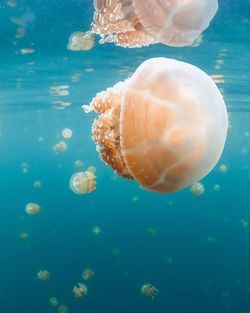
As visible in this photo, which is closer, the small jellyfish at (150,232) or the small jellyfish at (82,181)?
the small jellyfish at (82,181)

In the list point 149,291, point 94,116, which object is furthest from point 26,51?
point 94,116

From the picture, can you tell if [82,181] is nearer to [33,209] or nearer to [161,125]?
[33,209]

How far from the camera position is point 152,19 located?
9.91ft

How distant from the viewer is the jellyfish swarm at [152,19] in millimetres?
3006

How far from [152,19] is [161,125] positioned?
0.79 metres

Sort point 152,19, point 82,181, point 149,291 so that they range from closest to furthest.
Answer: point 152,19 < point 82,181 < point 149,291

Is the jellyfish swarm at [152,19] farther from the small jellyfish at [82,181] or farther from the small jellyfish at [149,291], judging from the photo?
the small jellyfish at [149,291]

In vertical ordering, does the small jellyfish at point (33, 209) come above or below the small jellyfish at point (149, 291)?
above

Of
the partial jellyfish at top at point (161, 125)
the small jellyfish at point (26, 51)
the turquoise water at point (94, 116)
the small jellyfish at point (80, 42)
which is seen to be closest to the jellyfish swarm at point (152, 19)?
the partial jellyfish at top at point (161, 125)

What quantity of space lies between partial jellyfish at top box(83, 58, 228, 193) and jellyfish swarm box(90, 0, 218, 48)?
0.34 metres

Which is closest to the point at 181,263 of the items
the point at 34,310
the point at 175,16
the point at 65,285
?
the point at 65,285

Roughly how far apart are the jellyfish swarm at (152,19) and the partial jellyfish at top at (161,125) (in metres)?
0.34

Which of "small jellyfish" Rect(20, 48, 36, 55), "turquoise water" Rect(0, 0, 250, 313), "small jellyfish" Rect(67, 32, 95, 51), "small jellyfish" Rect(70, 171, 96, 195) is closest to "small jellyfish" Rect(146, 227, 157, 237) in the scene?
"turquoise water" Rect(0, 0, 250, 313)

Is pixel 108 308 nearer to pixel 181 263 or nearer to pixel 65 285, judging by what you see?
pixel 65 285
